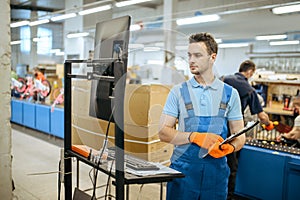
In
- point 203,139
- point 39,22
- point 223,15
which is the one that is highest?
point 223,15

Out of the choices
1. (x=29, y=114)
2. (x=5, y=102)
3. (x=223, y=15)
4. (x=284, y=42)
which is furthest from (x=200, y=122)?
(x=284, y=42)

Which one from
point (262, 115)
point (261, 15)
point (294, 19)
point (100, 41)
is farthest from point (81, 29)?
point (100, 41)

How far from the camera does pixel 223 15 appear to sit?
8062 mm

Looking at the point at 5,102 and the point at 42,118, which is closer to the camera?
the point at 5,102

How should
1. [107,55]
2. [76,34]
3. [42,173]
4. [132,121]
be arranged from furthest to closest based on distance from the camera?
[76,34] → [42,173] → [132,121] → [107,55]

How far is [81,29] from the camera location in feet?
30.6

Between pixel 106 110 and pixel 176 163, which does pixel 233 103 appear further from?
pixel 106 110

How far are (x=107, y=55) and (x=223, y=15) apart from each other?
717 centimetres

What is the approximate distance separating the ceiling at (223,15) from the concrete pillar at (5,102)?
5.49 m

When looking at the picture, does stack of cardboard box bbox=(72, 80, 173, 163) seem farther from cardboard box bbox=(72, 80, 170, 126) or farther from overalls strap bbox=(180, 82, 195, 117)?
overalls strap bbox=(180, 82, 195, 117)

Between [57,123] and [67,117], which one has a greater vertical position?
[67,117]

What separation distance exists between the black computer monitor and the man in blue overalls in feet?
1.07

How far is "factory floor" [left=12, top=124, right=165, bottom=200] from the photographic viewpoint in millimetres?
3088

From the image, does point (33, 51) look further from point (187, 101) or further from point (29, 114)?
point (187, 101)
